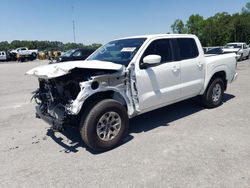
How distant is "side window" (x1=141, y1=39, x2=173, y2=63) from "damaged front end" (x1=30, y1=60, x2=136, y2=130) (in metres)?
0.82

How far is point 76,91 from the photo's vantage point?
159 inches

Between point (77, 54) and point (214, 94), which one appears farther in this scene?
point (77, 54)

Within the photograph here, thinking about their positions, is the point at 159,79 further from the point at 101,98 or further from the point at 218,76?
the point at 218,76

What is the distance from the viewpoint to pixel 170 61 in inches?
195

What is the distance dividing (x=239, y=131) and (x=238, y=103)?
7.58 feet

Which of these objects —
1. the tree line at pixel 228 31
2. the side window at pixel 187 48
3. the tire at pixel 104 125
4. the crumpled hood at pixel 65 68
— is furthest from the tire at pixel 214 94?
the tree line at pixel 228 31

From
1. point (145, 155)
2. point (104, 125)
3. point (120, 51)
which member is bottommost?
point (145, 155)

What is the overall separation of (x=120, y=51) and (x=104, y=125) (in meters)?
1.60

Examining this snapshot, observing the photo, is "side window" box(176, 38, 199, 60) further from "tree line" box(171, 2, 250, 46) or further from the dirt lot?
"tree line" box(171, 2, 250, 46)

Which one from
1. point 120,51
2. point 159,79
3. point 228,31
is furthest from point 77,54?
point 228,31

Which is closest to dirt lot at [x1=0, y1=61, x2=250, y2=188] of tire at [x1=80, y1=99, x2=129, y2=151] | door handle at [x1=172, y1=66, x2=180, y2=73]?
tire at [x1=80, y1=99, x2=129, y2=151]

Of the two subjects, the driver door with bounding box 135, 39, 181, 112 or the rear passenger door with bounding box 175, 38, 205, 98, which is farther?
the rear passenger door with bounding box 175, 38, 205, 98

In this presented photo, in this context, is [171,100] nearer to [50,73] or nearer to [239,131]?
[239,131]

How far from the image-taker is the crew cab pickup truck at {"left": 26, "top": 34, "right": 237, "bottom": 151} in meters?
3.84
